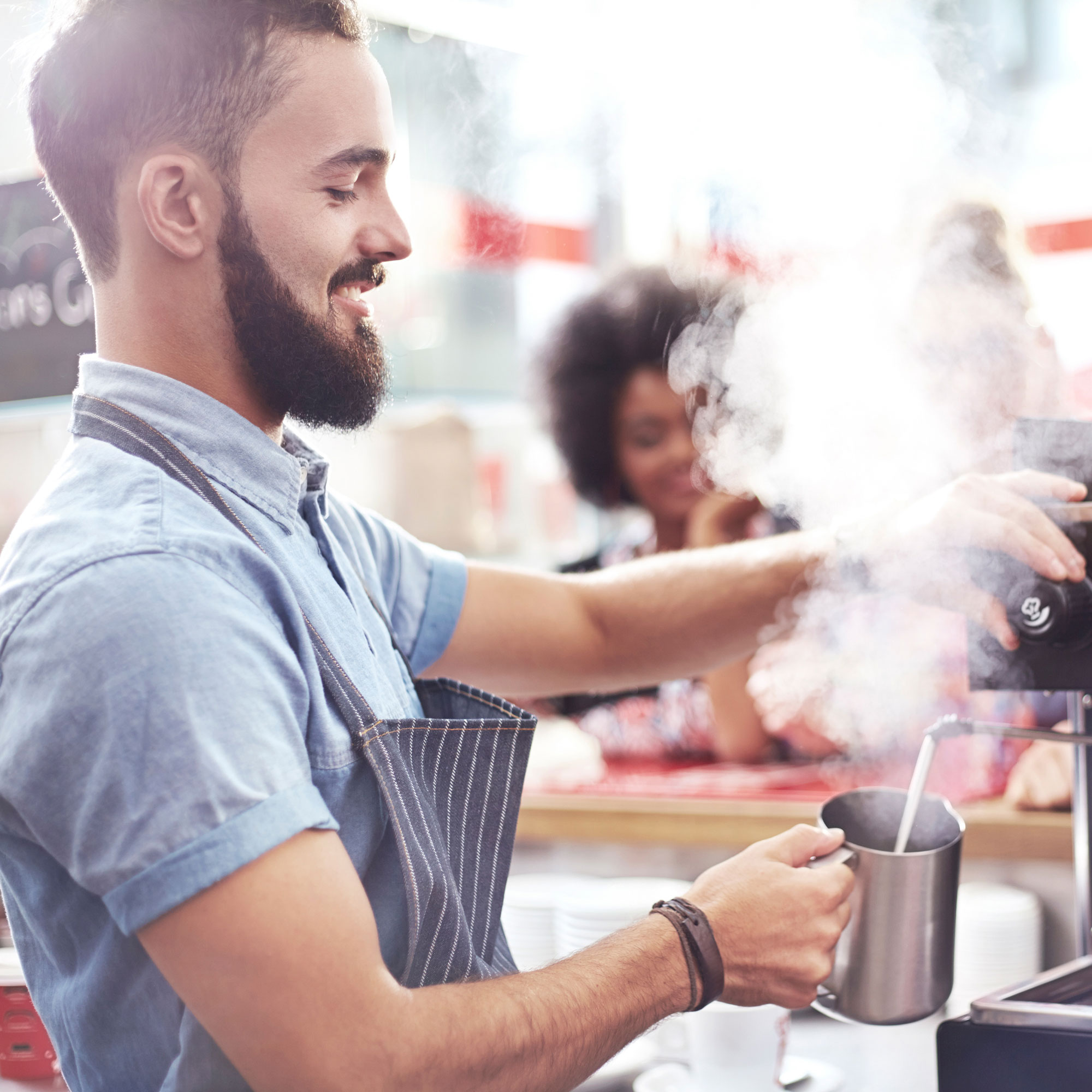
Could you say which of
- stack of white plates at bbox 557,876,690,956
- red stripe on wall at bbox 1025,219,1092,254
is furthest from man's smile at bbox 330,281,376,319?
red stripe on wall at bbox 1025,219,1092,254

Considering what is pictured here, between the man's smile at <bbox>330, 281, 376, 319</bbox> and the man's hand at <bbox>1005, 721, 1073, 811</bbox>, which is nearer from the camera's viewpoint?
the man's smile at <bbox>330, 281, 376, 319</bbox>

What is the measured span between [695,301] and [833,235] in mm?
1154

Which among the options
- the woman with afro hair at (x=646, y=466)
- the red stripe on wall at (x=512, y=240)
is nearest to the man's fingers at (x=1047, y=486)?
the woman with afro hair at (x=646, y=466)

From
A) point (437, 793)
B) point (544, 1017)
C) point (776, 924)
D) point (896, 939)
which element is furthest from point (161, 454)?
point (896, 939)

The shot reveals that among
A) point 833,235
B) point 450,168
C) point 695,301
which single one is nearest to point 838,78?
point 833,235

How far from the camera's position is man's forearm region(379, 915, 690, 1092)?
0.85 m

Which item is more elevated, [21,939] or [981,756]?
[21,939]

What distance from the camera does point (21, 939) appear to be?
39.9 inches

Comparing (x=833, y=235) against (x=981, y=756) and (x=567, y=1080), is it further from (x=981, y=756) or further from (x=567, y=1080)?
(x=567, y=1080)

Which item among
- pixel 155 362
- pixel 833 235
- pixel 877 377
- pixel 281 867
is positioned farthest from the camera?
pixel 833 235

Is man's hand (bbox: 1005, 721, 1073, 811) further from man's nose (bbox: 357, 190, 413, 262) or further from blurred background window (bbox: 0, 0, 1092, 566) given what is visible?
man's nose (bbox: 357, 190, 413, 262)

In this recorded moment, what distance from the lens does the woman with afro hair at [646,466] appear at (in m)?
2.73

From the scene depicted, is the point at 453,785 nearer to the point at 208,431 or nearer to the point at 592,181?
the point at 208,431

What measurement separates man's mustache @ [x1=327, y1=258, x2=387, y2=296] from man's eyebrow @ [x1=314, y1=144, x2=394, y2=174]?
9 cm
